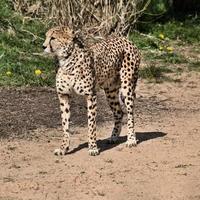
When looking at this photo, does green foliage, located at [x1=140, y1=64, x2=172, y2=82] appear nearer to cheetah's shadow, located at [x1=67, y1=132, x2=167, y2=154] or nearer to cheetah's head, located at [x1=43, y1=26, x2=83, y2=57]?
cheetah's shadow, located at [x1=67, y1=132, x2=167, y2=154]

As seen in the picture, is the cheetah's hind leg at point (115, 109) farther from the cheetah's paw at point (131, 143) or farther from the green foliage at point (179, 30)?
the green foliage at point (179, 30)

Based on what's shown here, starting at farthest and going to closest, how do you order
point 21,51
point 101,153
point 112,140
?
point 21,51
point 112,140
point 101,153

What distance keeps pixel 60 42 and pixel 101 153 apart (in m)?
1.41

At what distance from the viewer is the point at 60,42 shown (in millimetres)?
8562

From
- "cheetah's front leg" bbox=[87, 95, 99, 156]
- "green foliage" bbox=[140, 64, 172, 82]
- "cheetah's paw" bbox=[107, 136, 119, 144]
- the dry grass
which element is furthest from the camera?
the dry grass

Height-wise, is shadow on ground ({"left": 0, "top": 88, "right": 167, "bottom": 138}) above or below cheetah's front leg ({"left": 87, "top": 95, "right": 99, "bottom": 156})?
below

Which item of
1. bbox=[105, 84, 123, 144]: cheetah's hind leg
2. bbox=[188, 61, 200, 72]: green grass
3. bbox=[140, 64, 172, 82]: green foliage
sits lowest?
bbox=[188, 61, 200, 72]: green grass

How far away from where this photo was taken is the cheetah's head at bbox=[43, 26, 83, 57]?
8531 millimetres

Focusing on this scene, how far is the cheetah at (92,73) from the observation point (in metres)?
8.62

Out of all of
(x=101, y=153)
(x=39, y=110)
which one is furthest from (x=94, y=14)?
(x=101, y=153)

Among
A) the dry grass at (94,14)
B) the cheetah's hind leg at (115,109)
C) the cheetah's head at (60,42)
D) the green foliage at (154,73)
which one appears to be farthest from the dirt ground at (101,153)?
the dry grass at (94,14)

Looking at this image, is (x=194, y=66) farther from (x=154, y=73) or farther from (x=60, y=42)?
(x=60, y=42)

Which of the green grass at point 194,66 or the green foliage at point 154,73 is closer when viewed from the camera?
the green foliage at point 154,73

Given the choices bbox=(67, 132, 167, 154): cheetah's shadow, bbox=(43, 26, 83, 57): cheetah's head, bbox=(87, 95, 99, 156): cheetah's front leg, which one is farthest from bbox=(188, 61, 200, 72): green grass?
bbox=(43, 26, 83, 57): cheetah's head
